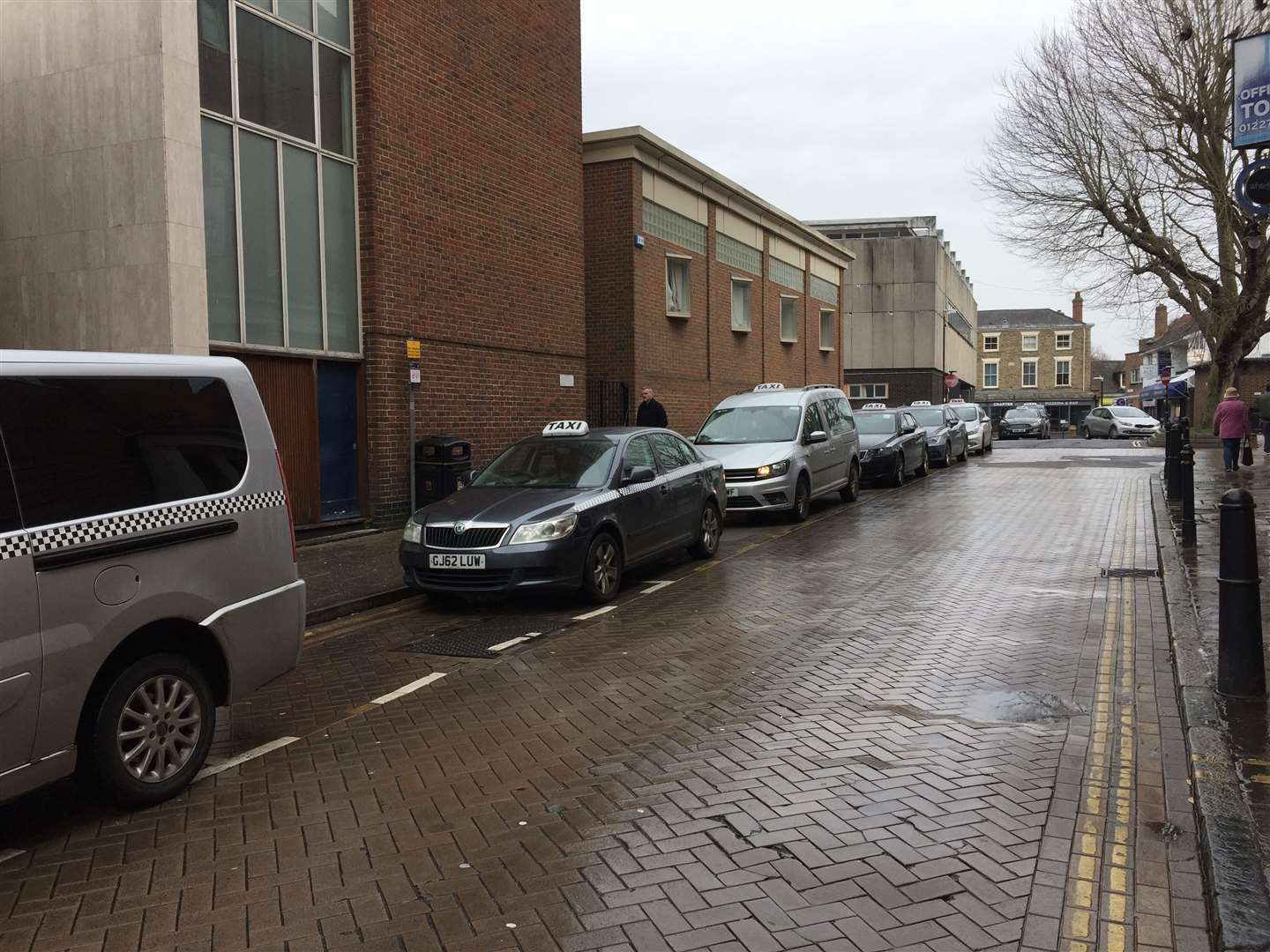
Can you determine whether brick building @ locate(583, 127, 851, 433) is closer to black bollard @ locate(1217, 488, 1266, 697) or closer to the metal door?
the metal door

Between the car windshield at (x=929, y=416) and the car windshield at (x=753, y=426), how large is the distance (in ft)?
34.9

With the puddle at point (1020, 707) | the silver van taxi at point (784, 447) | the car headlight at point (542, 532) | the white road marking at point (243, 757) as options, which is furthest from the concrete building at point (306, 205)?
the puddle at point (1020, 707)

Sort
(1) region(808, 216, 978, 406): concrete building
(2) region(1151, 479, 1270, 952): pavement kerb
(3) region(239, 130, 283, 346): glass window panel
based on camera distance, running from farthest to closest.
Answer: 1. (1) region(808, 216, 978, 406): concrete building
2. (3) region(239, 130, 283, 346): glass window panel
3. (2) region(1151, 479, 1270, 952): pavement kerb

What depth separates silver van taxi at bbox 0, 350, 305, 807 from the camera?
12.7ft

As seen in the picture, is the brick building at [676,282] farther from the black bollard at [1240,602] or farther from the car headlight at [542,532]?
the black bollard at [1240,602]

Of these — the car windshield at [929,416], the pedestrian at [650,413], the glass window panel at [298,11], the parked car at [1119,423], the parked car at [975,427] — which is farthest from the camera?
the parked car at [1119,423]

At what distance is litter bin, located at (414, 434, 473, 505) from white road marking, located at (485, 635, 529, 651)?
6.18 meters

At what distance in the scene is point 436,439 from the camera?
13766 millimetres

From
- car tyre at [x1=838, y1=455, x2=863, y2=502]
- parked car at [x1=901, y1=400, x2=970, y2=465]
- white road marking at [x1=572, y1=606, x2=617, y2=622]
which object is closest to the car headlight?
white road marking at [x1=572, y1=606, x2=617, y2=622]

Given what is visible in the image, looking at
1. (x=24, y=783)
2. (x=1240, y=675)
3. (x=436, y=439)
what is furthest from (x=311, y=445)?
(x=1240, y=675)

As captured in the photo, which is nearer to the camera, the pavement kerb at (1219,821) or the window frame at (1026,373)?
the pavement kerb at (1219,821)

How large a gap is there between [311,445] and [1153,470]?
18.6 metres

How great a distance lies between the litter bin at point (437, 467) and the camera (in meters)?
13.7

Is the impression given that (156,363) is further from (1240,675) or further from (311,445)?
(311,445)
